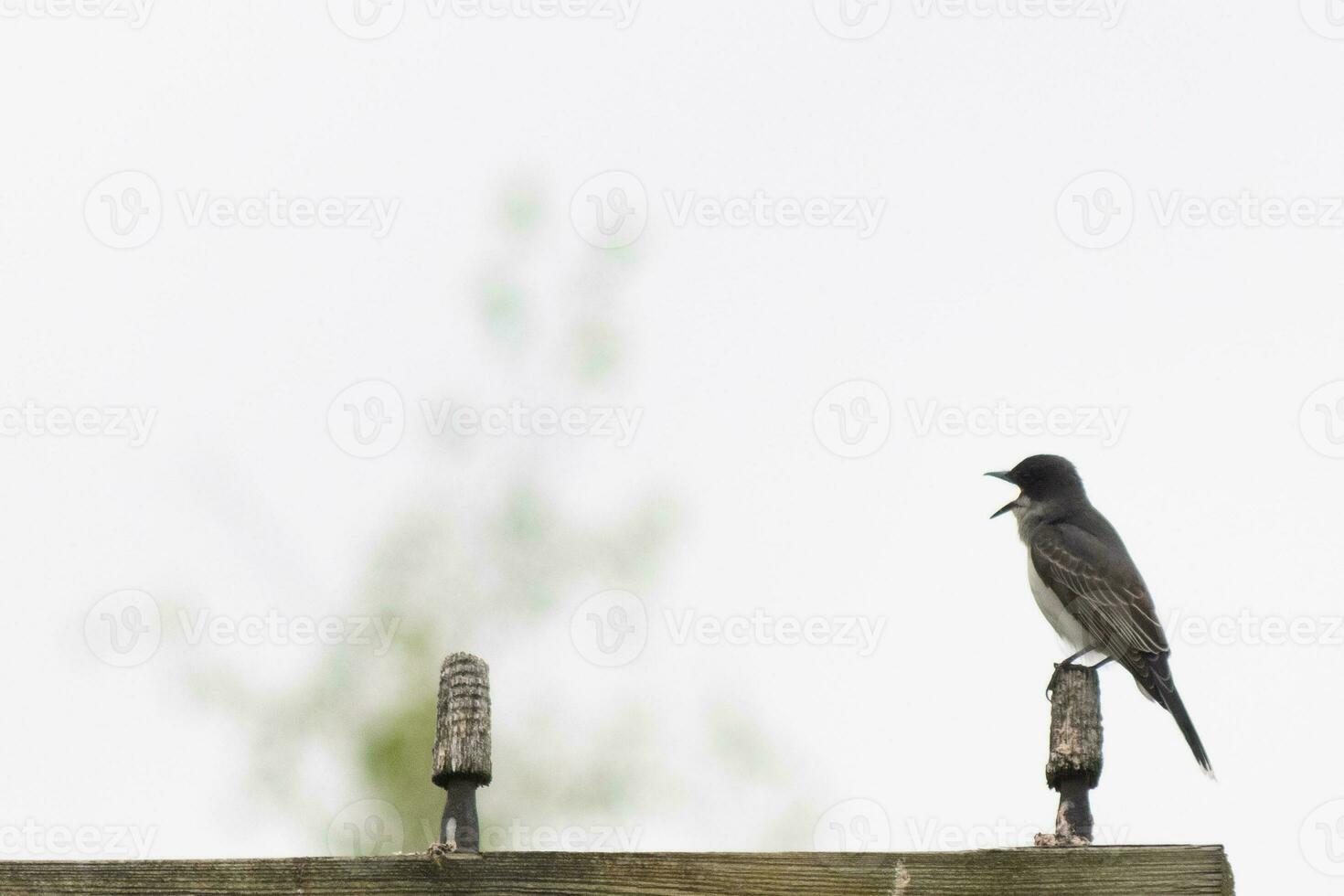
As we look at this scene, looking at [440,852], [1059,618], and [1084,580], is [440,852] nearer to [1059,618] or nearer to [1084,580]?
[1084,580]

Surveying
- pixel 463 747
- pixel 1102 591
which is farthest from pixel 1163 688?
pixel 463 747

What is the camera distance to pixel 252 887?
286 centimetres

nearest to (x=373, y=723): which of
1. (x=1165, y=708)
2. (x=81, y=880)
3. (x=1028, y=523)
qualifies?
(x=1028, y=523)

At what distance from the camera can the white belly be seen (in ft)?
28.7

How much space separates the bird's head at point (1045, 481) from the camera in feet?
31.6

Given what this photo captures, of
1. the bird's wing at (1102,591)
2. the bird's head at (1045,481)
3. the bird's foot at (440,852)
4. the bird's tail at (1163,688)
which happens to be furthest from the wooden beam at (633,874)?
the bird's head at (1045,481)

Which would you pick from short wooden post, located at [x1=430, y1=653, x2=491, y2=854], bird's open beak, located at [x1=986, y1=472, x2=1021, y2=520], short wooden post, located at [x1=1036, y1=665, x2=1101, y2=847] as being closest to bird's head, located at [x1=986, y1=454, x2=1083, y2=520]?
bird's open beak, located at [x1=986, y1=472, x2=1021, y2=520]

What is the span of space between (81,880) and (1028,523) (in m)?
7.39

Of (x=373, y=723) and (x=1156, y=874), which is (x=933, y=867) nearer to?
(x=1156, y=874)

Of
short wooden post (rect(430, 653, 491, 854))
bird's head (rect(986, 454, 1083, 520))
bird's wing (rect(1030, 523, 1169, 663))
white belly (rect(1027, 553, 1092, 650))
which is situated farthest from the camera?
bird's head (rect(986, 454, 1083, 520))

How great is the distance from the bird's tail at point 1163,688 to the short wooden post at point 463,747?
5.12 m

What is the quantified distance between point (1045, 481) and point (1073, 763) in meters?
6.92

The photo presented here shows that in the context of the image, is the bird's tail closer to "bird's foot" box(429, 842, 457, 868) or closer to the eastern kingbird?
the eastern kingbird

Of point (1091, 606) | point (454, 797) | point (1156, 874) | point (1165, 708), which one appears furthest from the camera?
point (1091, 606)
